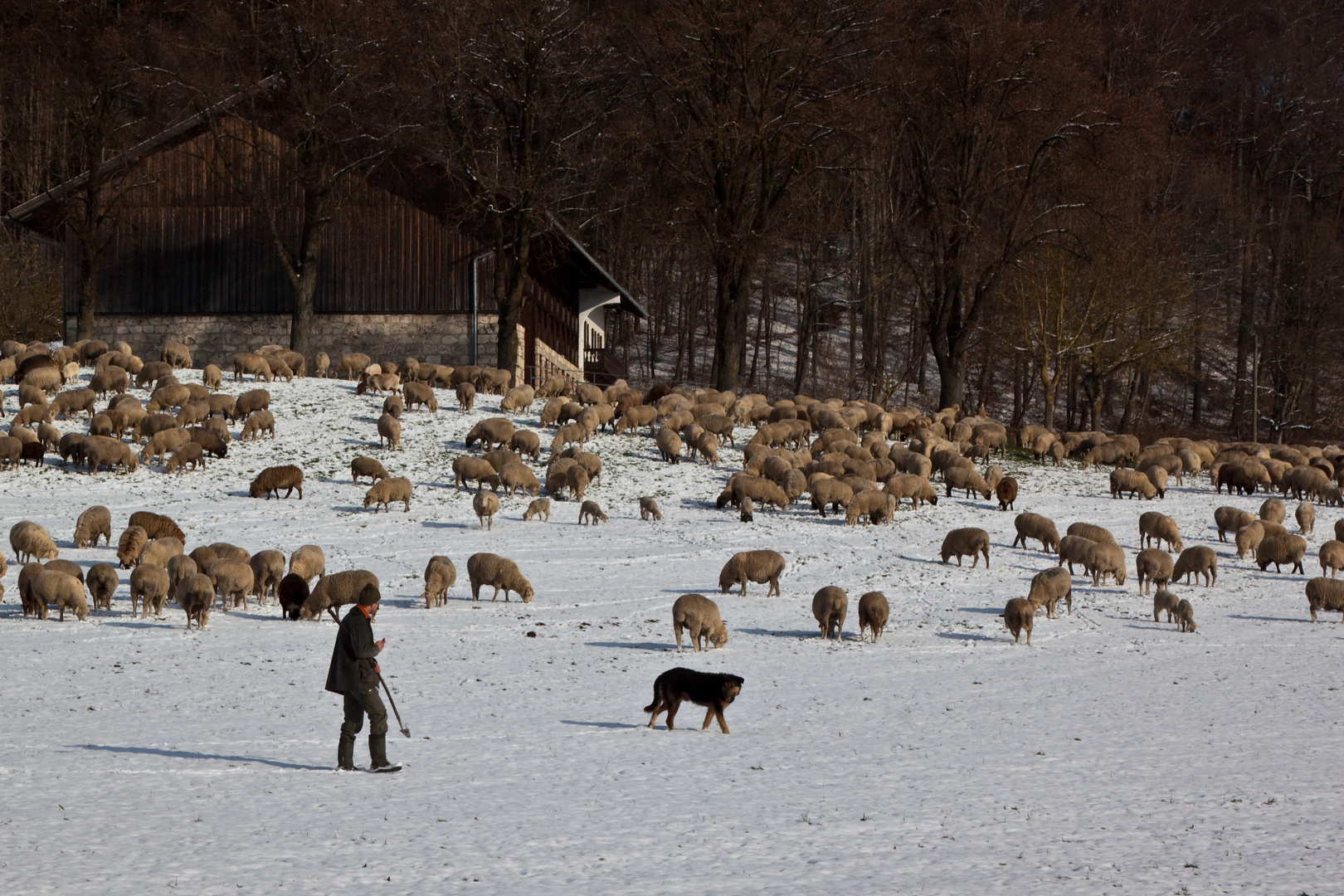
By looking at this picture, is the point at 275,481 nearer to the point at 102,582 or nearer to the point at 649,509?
the point at 649,509

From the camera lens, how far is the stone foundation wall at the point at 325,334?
4547cm

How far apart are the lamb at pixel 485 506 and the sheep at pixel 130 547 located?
6.42 m

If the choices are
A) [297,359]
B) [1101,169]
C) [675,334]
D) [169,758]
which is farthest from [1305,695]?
[675,334]

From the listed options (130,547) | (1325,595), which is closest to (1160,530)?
(1325,595)

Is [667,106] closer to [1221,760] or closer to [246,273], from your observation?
[246,273]

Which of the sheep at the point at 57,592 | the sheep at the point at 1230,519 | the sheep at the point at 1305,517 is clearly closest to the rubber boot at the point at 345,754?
the sheep at the point at 57,592

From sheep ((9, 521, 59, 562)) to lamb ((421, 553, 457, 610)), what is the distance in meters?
6.23

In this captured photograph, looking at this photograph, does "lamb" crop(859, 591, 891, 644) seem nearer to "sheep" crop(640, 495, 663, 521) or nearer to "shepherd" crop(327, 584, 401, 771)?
"shepherd" crop(327, 584, 401, 771)

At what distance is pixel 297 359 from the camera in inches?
1602

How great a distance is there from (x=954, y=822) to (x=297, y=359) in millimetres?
33739

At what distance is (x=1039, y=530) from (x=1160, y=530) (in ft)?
8.36

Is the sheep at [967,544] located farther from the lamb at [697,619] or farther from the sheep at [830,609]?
the lamb at [697,619]

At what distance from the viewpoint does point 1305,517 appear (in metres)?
30.0

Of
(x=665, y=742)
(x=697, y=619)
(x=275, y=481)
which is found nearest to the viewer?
(x=665, y=742)
